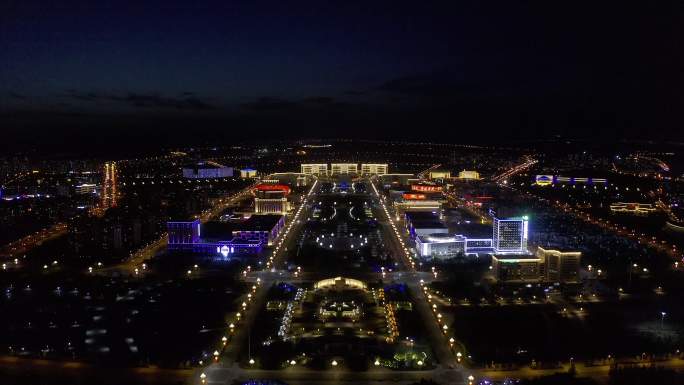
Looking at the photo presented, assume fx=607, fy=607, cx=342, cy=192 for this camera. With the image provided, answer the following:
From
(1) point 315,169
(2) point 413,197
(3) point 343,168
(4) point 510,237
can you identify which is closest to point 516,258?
(4) point 510,237

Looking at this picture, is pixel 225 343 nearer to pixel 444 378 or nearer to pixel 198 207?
pixel 444 378

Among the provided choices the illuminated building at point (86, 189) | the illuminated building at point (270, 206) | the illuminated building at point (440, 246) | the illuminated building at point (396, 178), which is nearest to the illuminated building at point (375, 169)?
the illuminated building at point (396, 178)

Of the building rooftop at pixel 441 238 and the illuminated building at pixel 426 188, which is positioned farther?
the illuminated building at pixel 426 188

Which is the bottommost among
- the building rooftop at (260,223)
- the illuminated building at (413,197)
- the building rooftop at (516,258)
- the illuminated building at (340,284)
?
the illuminated building at (340,284)

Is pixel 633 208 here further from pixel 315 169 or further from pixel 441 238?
pixel 315 169

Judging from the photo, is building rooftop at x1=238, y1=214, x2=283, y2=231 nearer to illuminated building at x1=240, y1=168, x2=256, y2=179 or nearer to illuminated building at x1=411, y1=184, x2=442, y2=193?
illuminated building at x1=411, y1=184, x2=442, y2=193

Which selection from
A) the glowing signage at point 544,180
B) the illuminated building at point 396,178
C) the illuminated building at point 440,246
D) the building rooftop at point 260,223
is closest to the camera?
the illuminated building at point 440,246

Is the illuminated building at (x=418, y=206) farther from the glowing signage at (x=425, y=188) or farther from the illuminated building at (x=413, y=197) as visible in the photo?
the glowing signage at (x=425, y=188)
